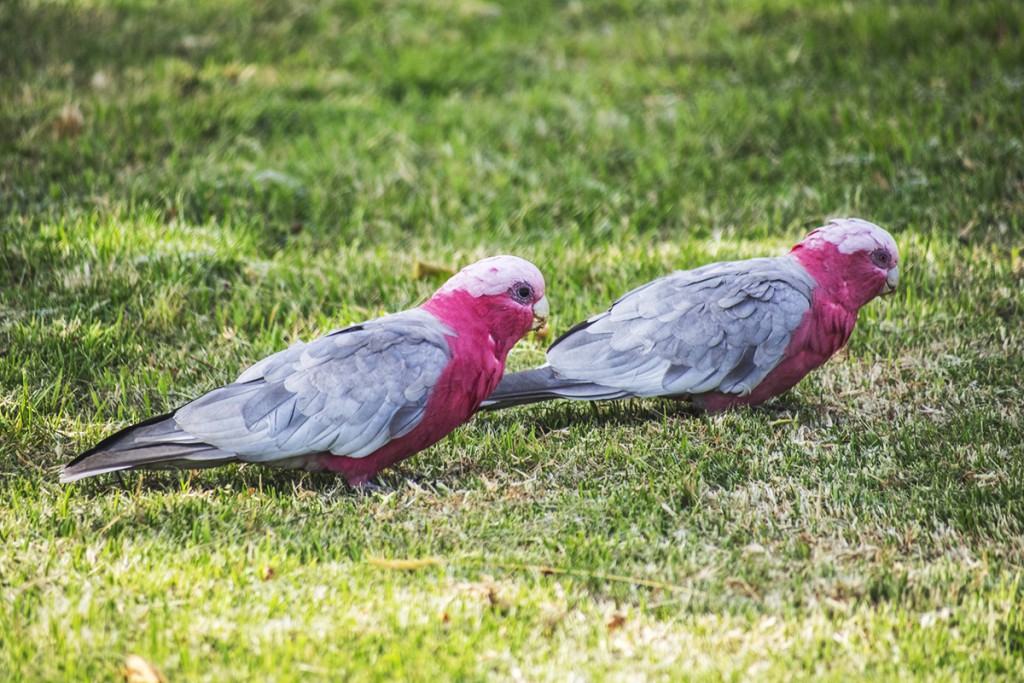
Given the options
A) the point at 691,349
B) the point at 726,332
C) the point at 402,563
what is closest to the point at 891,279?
the point at 726,332

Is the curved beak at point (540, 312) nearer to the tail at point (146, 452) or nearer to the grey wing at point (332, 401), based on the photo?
the grey wing at point (332, 401)

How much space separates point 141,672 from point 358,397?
1.05m

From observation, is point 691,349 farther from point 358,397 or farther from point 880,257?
point 358,397

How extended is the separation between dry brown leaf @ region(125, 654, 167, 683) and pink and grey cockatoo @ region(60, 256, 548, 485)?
79 cm

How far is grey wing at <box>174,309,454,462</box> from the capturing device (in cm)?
307

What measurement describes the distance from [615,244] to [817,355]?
179 cm

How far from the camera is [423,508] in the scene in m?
3.15

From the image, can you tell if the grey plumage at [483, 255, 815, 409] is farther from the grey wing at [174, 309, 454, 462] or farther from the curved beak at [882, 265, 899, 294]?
the grey wing at [174, 309, 454, 462]

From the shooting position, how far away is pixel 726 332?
11.7ft

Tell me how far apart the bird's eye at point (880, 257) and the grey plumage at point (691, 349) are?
0.25 m

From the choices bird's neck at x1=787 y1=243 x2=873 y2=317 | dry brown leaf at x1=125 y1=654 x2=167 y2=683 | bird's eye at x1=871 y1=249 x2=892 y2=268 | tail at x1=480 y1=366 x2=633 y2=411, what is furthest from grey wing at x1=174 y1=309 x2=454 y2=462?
bird's eye at x1=871 y1=249 x2=892 y2=268

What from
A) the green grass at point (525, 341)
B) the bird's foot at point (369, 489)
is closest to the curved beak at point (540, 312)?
the green grass at point (525, 341)

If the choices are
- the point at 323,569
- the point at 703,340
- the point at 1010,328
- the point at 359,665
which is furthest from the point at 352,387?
the point at 1010,328

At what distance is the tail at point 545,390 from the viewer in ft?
11.6
